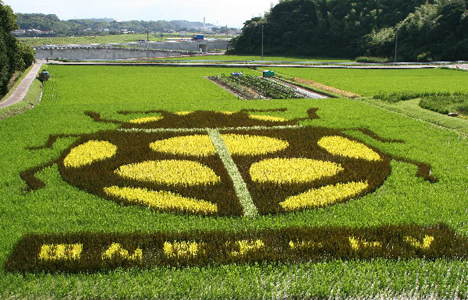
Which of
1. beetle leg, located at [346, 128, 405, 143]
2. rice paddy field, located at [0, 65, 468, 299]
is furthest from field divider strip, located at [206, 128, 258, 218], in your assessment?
beetle leg, located at [346, 128, 405, 143]

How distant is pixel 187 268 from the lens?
6227mm

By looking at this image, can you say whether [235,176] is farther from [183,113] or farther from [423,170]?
[183,113]

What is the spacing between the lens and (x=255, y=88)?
28.4 metres

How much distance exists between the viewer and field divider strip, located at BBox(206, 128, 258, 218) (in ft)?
27.3

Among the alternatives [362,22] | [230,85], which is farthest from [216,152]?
[362,22]

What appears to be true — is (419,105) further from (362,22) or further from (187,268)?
(362,22)

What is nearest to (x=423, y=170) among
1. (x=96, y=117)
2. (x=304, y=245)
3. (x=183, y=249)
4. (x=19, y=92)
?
(x=304, y=245)

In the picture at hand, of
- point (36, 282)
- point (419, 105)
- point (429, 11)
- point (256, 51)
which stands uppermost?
point (429, 11)

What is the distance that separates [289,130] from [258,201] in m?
6.73

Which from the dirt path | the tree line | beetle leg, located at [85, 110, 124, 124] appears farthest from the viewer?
the tree line

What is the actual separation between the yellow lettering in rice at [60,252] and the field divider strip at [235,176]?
3.04m

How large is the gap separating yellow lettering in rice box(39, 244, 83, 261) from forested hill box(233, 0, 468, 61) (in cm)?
6117

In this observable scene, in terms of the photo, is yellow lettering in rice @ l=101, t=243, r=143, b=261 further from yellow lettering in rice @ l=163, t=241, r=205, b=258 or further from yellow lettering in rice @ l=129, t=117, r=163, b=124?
yellow lettering in rice @ l=129, t=117, r=163, b=124

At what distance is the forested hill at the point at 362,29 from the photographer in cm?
5975
